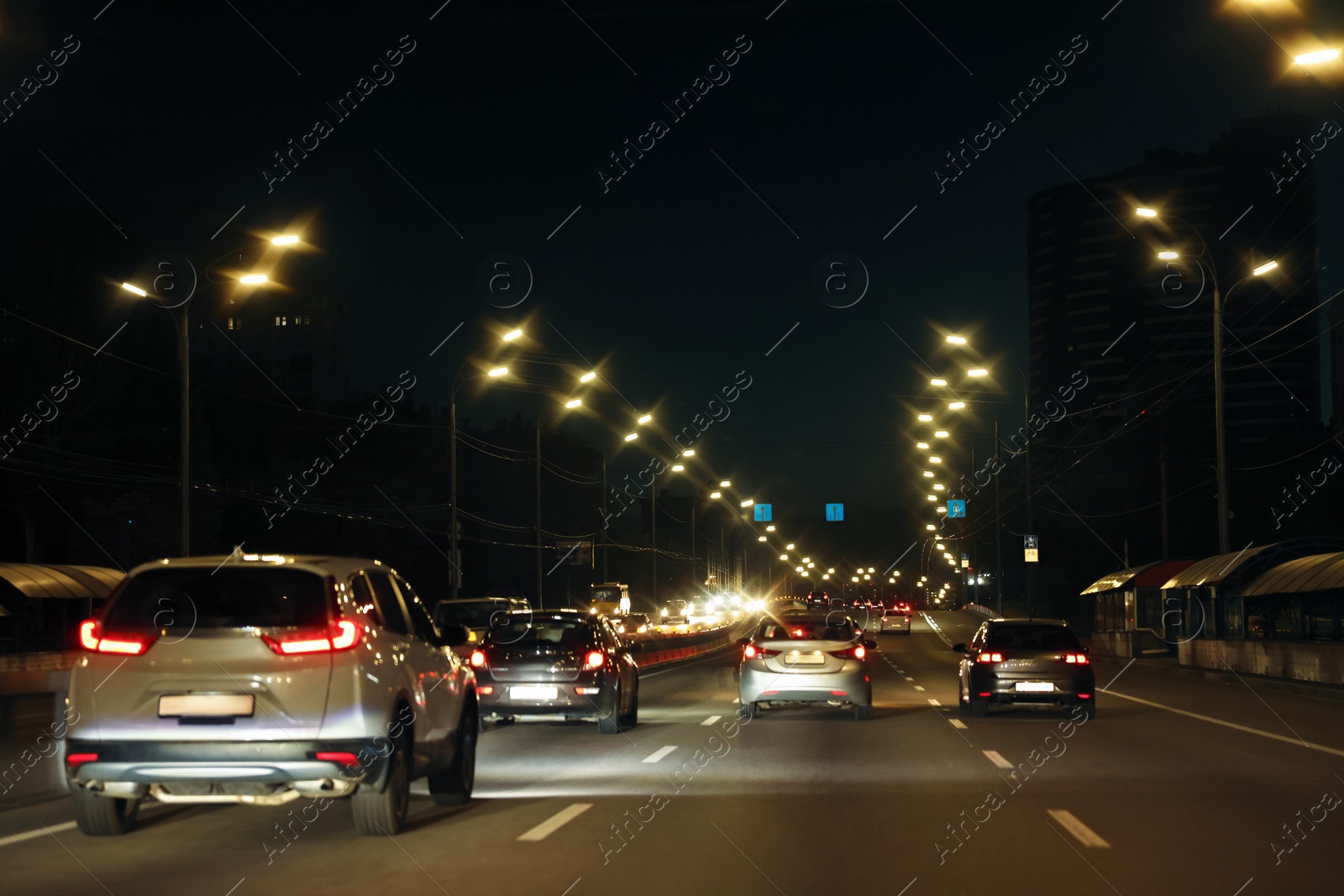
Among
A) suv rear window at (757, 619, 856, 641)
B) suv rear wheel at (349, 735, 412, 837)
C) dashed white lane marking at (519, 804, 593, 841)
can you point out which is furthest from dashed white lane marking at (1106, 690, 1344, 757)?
suv rear wheel at (349, 735, 412, 837)

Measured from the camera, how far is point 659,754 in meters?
16.2

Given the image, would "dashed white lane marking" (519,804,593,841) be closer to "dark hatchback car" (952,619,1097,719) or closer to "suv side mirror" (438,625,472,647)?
"suv side mirror" (438,625,472,647)

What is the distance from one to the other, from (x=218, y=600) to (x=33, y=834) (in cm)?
247

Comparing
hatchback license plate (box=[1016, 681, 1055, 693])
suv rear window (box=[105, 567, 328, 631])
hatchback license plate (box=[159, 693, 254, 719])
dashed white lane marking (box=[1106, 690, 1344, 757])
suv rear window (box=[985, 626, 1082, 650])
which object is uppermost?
suv rear window (box=[105, 567, 328, 631])

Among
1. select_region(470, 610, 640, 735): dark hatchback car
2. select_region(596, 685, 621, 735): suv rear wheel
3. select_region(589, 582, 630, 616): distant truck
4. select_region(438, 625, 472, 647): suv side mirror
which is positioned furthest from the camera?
select_region(589, 582, 630, 616): distant truck

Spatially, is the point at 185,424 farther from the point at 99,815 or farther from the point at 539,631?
the point at 99,815

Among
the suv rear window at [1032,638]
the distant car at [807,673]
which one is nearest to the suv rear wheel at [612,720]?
the distant car at [807,673]

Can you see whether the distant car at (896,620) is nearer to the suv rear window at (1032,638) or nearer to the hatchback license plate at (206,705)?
the suv rear window at (1032,638)

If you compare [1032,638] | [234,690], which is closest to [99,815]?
[234,690]

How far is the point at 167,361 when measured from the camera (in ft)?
244

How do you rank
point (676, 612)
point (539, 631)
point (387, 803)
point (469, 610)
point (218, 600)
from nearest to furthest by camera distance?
point (218, 600), point (387, 803), point (539, 631), point (469, 610), point (676, 612)

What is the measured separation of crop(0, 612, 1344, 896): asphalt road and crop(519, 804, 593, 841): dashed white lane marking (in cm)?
4

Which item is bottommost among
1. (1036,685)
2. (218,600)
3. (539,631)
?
(1036,685)

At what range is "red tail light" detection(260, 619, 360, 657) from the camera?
9.16 m
